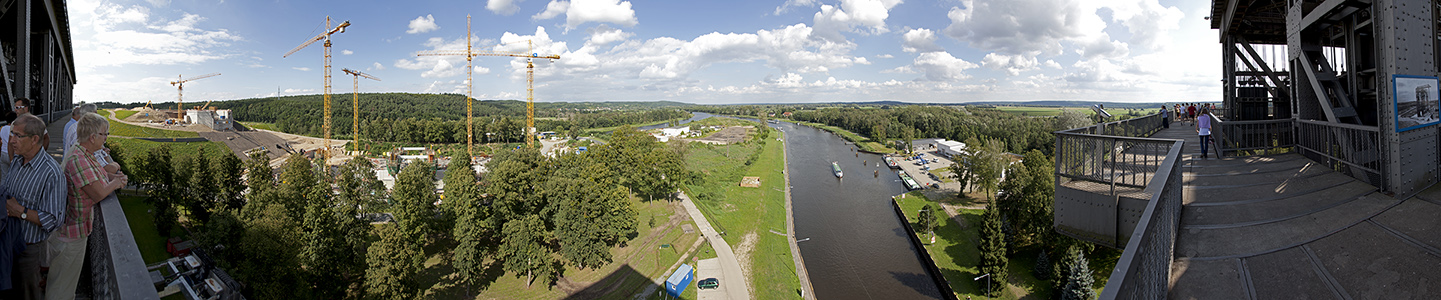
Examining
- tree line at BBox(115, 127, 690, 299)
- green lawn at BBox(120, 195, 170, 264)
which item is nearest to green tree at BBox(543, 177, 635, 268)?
tree line at BBox(115, 127, 690, 299)

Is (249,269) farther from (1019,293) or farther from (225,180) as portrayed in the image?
(1019,293)

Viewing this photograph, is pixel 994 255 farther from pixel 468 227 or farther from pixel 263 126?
pixel 263 126

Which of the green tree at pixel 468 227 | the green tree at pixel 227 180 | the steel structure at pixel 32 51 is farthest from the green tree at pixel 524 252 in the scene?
the green tree at pixel 227 180

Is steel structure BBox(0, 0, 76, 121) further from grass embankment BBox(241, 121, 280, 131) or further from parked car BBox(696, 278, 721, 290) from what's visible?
grass embankment BBox(241, 121, 280, 131)

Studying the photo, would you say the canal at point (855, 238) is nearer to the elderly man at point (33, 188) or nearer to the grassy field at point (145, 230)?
the elderly man at point (33, 188)

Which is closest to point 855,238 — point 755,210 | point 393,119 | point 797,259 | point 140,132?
point 797,259
